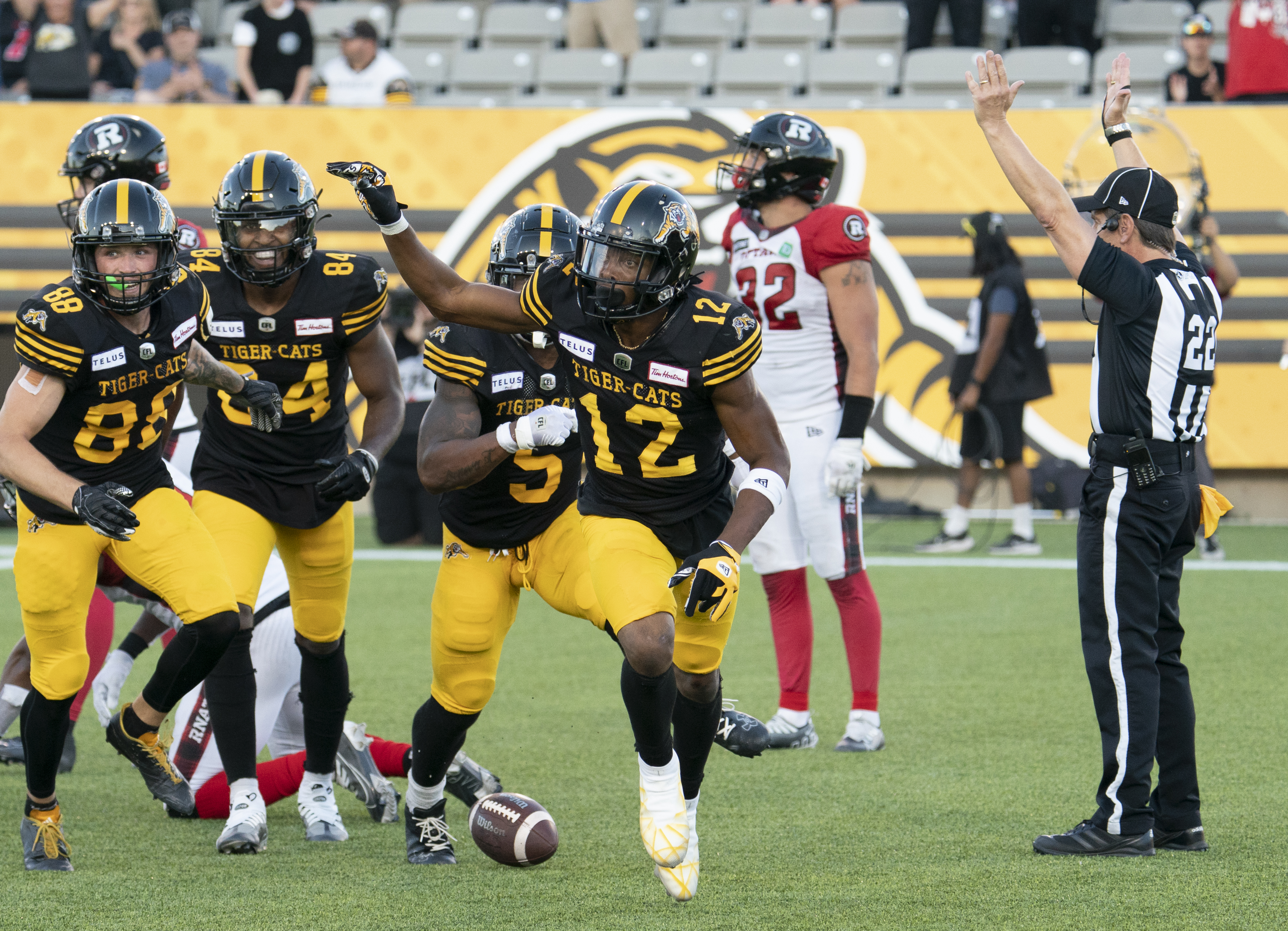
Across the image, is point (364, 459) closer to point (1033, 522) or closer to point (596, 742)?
point (596, 742)

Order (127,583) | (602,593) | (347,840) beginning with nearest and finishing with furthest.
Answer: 1. (602,593)
2. (347,840)
3. (127,583)

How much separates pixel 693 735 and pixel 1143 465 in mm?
1381

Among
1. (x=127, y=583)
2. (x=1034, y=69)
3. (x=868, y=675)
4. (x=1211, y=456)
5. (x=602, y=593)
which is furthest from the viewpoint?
(x=1034, y=69)

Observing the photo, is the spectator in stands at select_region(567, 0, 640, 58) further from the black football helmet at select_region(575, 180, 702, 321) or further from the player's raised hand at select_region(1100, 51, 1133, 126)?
the black football helmet at select_region(575, 180, 702, 321)

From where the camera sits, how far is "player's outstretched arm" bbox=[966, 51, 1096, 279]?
3914mm

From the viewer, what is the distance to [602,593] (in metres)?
3.80

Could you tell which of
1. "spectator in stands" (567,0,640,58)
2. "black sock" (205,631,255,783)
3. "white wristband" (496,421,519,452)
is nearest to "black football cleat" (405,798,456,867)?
"black sock" (205,631,255,783)

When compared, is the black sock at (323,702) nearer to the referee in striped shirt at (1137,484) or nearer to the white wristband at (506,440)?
the white wristband at (506,440)

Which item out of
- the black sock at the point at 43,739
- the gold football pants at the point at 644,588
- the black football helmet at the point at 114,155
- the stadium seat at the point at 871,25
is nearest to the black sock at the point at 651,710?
the gold football pants at the point at 644,588

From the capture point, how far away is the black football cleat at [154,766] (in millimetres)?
4496

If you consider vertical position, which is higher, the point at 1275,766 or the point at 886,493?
the point at 1275,766

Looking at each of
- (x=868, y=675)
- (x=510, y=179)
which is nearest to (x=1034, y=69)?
(x=510, y=179)

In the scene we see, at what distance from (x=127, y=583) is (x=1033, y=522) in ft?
27.6

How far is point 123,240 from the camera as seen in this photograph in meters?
4.04
